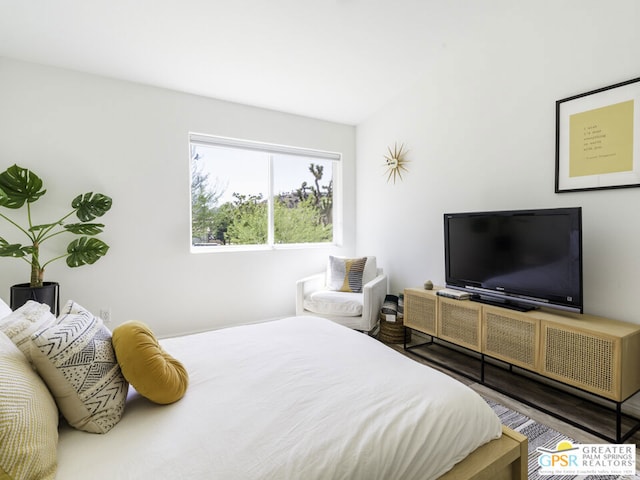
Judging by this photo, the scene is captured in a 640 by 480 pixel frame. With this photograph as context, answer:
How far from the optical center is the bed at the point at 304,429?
35.0 inches

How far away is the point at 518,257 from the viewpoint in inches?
93.2

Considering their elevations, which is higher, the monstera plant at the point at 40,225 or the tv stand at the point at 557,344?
the monstera plant at the point at 40,225

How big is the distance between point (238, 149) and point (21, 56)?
1859 millimetres

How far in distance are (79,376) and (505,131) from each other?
3.05 meters

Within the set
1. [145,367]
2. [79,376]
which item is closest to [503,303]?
[145,367]

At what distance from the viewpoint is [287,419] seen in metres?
1.06

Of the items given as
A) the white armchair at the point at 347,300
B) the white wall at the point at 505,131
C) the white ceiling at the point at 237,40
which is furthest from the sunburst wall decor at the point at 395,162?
the white armchair at the point at 347,300

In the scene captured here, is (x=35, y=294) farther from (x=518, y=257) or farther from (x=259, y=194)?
(x=518, y=257)

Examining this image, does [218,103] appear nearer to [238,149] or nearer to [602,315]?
[238,149]

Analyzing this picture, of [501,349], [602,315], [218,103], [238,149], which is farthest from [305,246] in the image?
[602,315]

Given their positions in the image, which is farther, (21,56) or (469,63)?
(469,63)

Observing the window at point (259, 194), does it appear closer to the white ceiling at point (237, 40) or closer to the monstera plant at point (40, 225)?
the white ceiling at point (237, 40)

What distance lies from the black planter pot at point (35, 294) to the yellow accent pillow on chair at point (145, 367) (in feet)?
6.02

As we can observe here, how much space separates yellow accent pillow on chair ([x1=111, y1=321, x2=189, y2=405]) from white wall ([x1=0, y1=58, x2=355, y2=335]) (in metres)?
2.22
